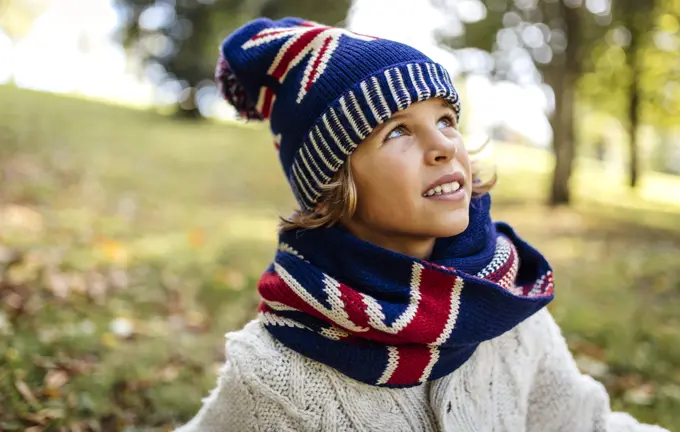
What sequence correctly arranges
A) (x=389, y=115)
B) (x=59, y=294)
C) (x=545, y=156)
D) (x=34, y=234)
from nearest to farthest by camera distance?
(x=389, y=115), (x=59, y=294), (x=34, y=234), (x=545, y=156)

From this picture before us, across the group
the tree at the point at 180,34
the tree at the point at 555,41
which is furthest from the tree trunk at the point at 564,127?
the tree at the point at 180,34

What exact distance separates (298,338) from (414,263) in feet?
1.17

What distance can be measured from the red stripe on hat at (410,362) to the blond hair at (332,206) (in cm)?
39

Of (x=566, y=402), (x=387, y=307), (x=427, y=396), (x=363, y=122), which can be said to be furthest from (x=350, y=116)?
(x=566, y=402)

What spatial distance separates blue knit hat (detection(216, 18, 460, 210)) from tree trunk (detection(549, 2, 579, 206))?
952cm

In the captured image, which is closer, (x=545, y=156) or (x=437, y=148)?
(x=437, y=148)

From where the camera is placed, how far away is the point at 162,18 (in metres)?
16.1

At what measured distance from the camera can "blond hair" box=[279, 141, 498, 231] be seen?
1.62 metres

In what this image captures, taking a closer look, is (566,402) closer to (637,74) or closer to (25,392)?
(25,392)

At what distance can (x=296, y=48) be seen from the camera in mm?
1724

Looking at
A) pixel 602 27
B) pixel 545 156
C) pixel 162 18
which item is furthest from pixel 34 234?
pixel 545 156

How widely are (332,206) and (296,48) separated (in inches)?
18.1

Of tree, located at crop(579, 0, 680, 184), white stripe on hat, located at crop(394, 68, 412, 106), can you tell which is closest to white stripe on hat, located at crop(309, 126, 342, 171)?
white stripe on hat, located at crop(394, 68, 412, 106)

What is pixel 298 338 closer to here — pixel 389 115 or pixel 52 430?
pixel 389 115
